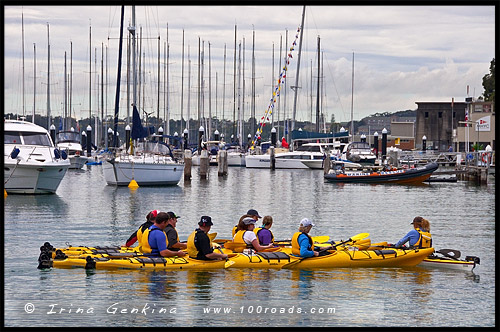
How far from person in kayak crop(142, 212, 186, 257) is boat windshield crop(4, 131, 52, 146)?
18.2 meters

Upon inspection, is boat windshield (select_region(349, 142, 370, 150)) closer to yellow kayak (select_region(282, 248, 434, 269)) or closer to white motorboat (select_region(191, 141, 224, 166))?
white motorboat (select_region(191, 141, 224, 166))

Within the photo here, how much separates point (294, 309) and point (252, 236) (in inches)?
156

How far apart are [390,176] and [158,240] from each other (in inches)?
1246

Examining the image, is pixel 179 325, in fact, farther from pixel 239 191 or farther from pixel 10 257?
pixel 239 191

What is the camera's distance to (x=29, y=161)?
33.7 metres

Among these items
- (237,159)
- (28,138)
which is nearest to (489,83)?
(237,159)

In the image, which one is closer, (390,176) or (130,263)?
(130,263)

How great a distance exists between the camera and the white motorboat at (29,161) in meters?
33.8

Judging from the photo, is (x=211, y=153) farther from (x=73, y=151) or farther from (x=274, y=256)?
(x=274, y=256)

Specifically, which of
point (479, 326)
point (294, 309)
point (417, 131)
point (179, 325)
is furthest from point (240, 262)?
point (417, 131)

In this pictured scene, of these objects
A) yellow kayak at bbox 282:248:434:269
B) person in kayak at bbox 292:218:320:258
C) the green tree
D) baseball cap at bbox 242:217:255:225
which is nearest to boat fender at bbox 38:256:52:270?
baseball cap at bbox 242:217:255:225

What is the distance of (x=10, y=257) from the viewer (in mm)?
19516

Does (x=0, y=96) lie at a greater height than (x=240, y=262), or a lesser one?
greater

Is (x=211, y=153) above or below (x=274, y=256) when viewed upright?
above
